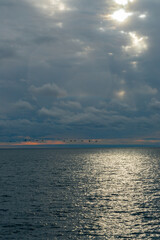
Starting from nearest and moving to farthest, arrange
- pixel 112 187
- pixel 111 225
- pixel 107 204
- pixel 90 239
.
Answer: pixel 90 239
pixel 111 225
pixel 107 204
pixel 112 187

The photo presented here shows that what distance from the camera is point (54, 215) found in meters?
40.0

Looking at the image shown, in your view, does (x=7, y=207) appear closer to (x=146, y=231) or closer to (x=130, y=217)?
(x=130, y=217)

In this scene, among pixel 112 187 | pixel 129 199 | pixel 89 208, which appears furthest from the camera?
pixel 112 187

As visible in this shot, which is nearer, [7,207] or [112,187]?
[7,207]

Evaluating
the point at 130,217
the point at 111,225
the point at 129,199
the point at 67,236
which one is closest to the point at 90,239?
the point at 67,236

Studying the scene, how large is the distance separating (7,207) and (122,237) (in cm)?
2269

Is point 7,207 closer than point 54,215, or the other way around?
point 54,215

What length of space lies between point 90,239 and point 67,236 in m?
2.95

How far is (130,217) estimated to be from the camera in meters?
39.0

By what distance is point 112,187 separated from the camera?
6706cm

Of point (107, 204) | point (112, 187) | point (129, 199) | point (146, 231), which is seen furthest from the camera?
point (112, 187)

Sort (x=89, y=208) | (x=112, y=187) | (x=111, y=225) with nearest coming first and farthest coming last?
(x=111, y=225), (x=89, y=208), (x=112, y=187)

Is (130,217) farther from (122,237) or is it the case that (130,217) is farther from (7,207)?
(7,207)

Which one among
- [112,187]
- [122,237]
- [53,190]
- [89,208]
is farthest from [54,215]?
[112,187]
